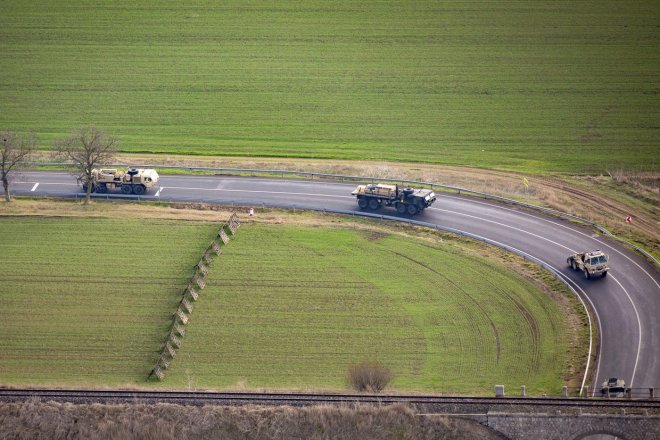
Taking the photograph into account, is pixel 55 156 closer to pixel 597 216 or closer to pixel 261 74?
pixel 261 74

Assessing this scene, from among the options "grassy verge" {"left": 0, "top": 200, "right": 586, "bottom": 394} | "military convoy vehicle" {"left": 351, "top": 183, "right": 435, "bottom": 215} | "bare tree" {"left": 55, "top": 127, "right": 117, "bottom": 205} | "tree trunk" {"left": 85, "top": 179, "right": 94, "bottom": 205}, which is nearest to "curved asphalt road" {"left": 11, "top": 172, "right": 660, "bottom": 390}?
"military convoy vehicle" {"left": 351, "top": 183, "right": 435, "bottom": 215}

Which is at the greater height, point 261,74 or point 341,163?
point 261,74

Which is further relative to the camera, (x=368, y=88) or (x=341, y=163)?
(x=368, y=88)

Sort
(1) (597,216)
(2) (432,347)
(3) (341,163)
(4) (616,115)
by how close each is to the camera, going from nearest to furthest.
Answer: (2) (432,347) → (1) (597,216) → (3) (341,163) → (4) (616,115)

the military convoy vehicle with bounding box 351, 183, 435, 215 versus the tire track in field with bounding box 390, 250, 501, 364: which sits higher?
the military convoy vehicle with bounding box 351, 183, 435, 215

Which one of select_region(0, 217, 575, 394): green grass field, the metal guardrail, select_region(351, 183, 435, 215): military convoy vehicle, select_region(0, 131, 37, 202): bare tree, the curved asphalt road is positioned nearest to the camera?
select_region(0, 217, 575, 394): green grass field

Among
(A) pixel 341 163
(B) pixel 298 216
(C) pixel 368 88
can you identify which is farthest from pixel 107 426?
(C) pixel 368 88

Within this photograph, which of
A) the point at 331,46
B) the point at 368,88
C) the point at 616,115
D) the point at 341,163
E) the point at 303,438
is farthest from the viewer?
the point at 331,46

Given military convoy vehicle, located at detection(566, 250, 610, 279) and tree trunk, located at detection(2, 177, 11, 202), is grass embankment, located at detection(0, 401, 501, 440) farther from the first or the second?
tree trunk, located at detection(2, 177, 11, 202)

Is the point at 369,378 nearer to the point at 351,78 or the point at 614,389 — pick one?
the point at 614,389
